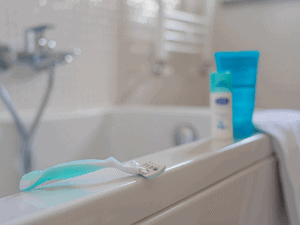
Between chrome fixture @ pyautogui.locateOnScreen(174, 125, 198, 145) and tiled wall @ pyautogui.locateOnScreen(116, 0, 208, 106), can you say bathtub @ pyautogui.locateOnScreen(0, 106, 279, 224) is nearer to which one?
chrome fixture @ pyautogui.locateOnScreen(174, 125, 198, 145)

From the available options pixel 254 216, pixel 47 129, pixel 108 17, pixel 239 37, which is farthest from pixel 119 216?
pixel 239 37

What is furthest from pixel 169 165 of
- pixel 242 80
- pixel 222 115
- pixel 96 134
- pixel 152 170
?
pixel 96 134

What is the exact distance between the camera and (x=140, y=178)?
0.39 m

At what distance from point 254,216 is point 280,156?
16 centimetres

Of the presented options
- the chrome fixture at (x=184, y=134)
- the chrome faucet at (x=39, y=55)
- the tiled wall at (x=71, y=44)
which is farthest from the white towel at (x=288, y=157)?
the tiled wall at (x=71, y=44)

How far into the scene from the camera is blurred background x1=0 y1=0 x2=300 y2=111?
3.49ft

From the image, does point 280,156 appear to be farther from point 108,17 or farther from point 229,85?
point 108,17

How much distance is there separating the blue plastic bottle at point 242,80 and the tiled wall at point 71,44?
2.13 feet

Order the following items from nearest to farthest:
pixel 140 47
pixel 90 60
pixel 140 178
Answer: pixel 140 178, pixel 90 60, pixel 140 47

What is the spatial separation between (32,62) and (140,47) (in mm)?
616

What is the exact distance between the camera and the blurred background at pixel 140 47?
3.49 feet

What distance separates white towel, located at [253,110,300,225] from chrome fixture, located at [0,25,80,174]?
1.99 feet

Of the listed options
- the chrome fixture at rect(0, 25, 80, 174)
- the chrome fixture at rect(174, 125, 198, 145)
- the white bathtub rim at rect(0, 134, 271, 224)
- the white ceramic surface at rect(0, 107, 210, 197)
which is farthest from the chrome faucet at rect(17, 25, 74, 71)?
the white bathtub rim at rect(0, 134, 271, 224)

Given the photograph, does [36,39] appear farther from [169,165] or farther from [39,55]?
[169,165]
